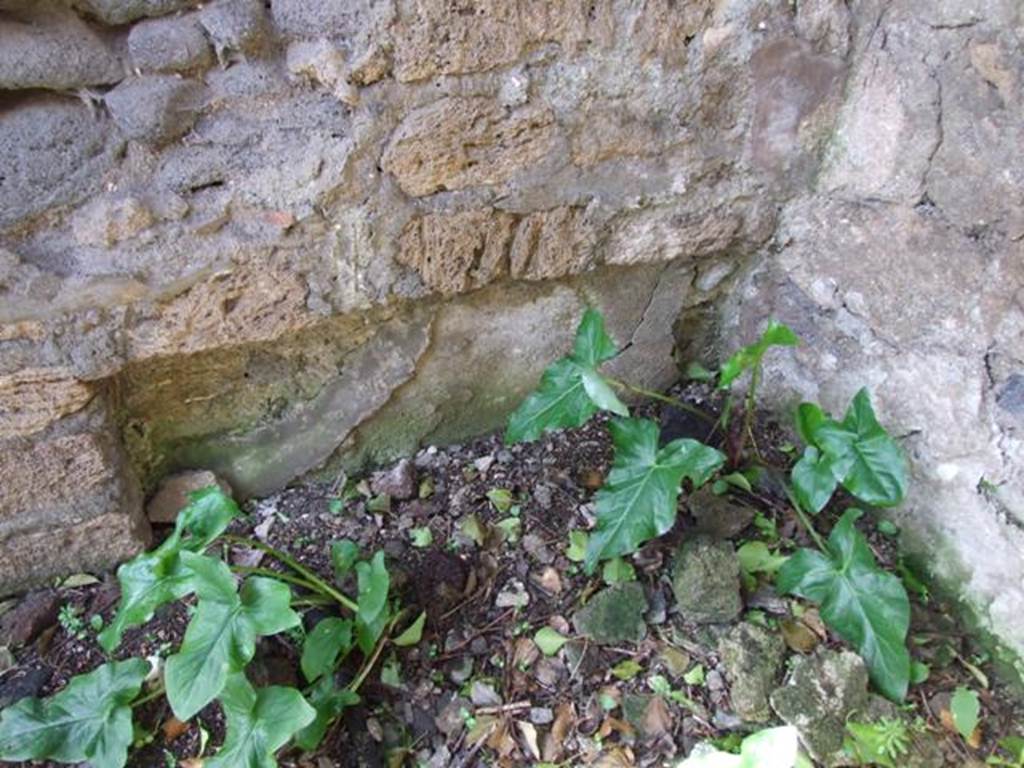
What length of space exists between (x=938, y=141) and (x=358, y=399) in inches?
44.9

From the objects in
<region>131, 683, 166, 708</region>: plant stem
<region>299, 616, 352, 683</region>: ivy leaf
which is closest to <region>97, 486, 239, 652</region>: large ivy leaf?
<region>131, 683, 166, 708</region>: plant stem

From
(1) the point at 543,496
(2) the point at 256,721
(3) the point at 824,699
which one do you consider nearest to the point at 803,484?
(3) the point at 824,699

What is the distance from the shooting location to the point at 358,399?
175 cm

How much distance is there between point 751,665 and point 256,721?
2.64 feet

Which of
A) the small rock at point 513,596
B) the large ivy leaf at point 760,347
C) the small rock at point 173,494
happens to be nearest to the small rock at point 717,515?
the large ivy leaf at point 760,347

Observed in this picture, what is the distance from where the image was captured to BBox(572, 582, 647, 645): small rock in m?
1.56

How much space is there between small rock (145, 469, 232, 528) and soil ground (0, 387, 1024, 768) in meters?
0.11

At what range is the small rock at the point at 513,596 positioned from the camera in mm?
1617

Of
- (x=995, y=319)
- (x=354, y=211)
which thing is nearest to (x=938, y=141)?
(x=995, y=319)

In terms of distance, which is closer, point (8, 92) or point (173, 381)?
point (8, 92)

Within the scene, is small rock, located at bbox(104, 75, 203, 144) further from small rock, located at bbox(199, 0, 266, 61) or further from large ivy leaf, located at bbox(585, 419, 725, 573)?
large ivy leaf, located at bbox(585, 419, 725, 573)

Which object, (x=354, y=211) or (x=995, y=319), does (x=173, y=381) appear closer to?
(x=354, y=211)

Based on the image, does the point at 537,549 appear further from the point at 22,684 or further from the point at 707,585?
the point at 22,684

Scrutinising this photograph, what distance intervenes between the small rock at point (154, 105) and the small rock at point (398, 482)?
2.52 ft
